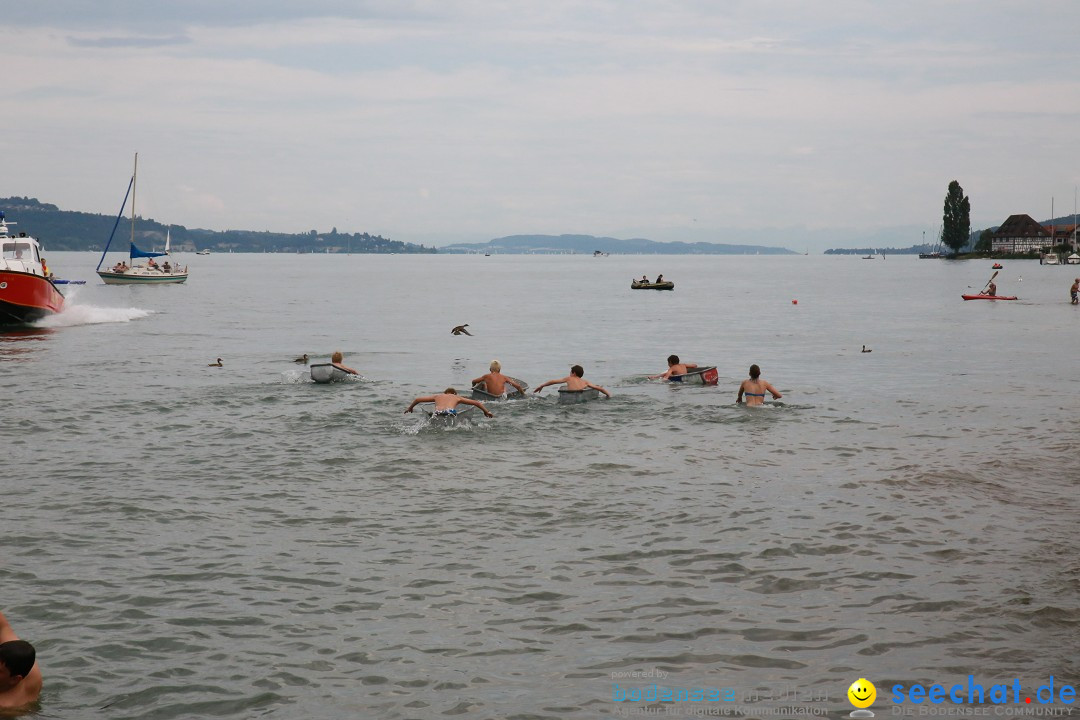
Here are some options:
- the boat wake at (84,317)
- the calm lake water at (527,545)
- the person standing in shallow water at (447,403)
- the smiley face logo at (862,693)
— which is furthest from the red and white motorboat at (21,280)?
the smiley face logo at (862,693)

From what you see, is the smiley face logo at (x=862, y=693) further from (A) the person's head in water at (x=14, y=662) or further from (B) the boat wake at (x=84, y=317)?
(B) the boat wake at (x=84, y=317)

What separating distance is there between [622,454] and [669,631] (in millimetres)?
9592

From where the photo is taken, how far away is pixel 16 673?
352 inches

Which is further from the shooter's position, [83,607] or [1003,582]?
[1003,582]

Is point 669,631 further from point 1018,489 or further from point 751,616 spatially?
point 1018,489

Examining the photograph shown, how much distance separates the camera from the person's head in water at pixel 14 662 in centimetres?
889

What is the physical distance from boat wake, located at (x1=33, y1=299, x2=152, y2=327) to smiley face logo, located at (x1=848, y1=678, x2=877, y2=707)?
52.1 m

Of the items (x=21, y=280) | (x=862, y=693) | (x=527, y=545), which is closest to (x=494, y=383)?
(x=527, y=545)

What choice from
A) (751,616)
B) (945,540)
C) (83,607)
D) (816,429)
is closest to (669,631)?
(751,616)

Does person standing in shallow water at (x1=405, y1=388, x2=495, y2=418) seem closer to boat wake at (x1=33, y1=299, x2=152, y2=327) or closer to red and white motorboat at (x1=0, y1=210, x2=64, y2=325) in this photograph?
red and white motorboat at (x1=0, y1=210, x2=64, y2=325)

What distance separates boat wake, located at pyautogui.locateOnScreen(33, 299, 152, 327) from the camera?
177 ft

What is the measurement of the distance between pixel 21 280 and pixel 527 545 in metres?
42.4

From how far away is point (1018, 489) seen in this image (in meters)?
17.3

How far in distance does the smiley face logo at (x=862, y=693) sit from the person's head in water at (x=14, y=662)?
8.02 m
